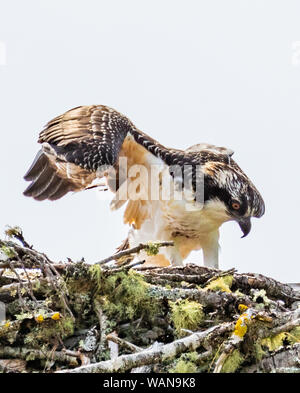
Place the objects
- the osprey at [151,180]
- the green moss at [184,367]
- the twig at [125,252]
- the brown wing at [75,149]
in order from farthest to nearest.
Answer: the osprey at [151,180] < the brown wing at [75,149] < the twig at [125,252] < the green moss at [184,367]

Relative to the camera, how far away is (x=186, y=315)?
5.49 m

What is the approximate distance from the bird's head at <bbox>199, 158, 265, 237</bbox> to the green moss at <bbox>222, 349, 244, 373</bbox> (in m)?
3.23

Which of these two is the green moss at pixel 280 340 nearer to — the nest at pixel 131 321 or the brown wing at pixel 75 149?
the nest at pixel 131 321

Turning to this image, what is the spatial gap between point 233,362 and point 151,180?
3632mm

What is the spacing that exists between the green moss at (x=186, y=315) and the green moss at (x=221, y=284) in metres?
0.27

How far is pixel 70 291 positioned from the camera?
560 cm

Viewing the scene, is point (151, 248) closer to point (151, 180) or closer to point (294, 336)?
point (294, 336)

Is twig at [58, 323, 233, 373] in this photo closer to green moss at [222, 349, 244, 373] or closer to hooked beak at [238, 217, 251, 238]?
green moss at [222, 349, 244, 373]

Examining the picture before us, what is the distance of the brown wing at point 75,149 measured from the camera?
728cm

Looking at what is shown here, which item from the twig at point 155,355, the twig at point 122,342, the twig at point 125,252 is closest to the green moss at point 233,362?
the twig at point 155,355

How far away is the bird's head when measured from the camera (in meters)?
8.14
